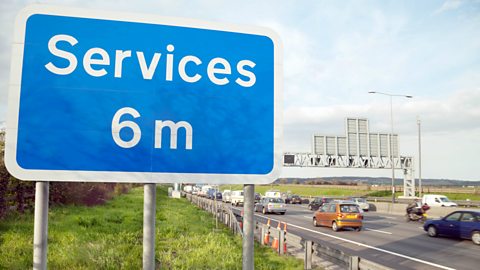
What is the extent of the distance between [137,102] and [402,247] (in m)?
16.4

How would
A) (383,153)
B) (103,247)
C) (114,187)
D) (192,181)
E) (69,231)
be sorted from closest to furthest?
(192,181)
(103,247)
(69,231)
(114,187)
(383,153)

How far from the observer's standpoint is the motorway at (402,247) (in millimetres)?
12599

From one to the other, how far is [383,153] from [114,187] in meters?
33.6

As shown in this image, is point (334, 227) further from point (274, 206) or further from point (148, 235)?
point (148, 235)

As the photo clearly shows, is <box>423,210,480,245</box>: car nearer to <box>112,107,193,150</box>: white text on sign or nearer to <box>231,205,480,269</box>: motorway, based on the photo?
<box>231,205,480,269</box>: motorway

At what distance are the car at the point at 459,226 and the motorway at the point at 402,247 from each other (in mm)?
329

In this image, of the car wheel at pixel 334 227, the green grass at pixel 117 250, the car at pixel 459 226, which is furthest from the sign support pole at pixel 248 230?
the car wheel at pixel 334 227

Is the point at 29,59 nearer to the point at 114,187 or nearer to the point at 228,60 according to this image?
the point at 228,60

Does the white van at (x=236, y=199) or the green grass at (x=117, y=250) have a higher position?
the green grass at (x=117, y=250)

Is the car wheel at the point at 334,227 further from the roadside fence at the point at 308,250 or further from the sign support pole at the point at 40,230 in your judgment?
the sign support pole at the point at 40,230

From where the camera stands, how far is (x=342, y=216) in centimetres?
2130

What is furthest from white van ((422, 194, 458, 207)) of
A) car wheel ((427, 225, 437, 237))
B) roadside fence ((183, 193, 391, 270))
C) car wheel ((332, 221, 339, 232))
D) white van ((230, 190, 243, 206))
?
roadside fence ((183, 193, 391, 270))

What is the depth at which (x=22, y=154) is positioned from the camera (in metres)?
1.98

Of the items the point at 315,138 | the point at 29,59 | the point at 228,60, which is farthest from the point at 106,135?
the point at 315,138
